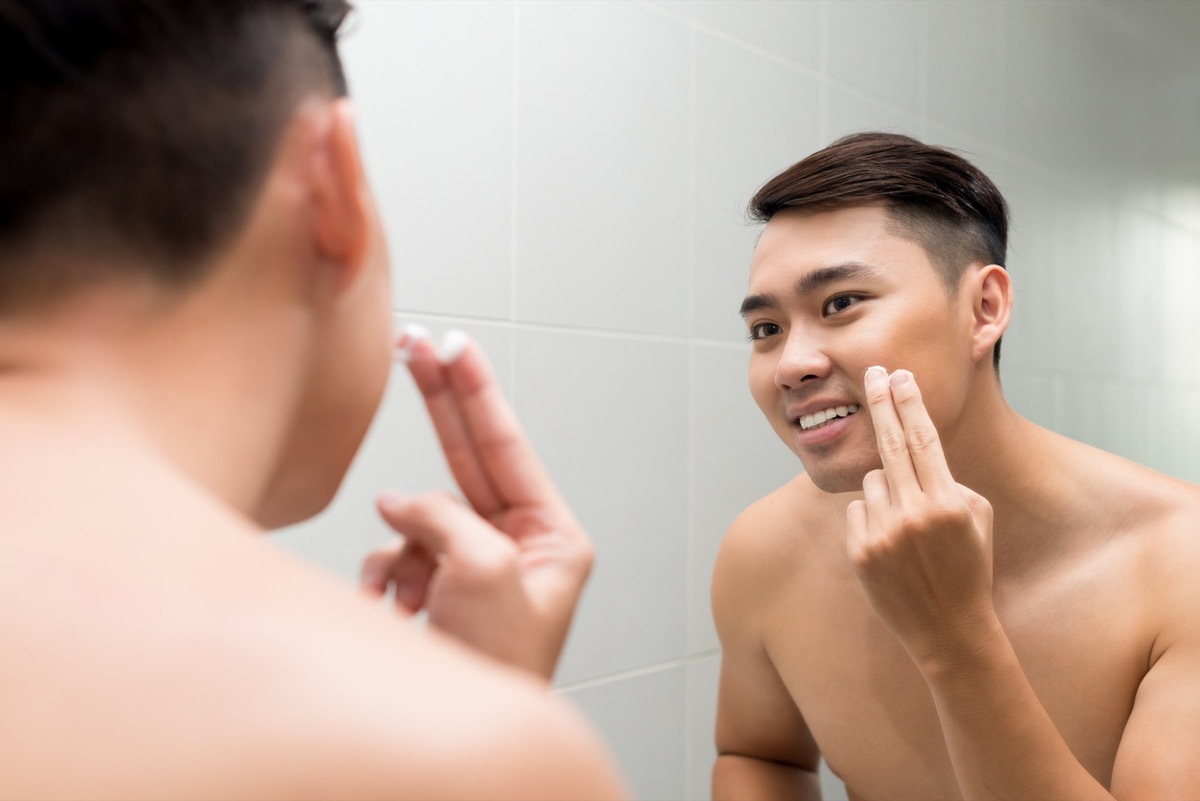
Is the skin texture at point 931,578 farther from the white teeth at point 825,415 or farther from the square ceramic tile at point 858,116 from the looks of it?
the square ceramic tile at point 858,116

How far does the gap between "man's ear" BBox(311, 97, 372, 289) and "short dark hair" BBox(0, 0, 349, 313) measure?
21mm

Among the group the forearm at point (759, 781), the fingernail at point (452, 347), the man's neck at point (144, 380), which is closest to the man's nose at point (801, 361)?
the forearm at point (759, 781)

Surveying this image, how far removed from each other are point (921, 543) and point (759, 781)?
17.5 inches

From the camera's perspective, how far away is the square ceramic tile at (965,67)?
1.91 metres

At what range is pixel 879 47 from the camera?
70.0 inches

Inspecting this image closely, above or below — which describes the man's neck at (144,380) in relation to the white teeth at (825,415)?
above

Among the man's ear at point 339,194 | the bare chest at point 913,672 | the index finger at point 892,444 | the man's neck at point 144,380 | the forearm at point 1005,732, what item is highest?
the man's ear at point 339,194

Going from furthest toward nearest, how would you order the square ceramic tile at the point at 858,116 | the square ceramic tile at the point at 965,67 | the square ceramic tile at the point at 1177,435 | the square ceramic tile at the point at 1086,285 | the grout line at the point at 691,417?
the square ceramic tile at the point at 1177,435
the square ceramic tile at the point at 1086,285
the square ceramic tile at the point at 965,67
the square ceramic tile at the point at 858,116
the grout line at the point at 691,417

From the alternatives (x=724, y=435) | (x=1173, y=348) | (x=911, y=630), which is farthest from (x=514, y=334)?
(x=1173, y=348)

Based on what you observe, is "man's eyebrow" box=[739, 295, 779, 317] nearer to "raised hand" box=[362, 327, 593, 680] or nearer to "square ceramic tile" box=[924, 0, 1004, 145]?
"raised hand" box=[362, 327, 593, 680]

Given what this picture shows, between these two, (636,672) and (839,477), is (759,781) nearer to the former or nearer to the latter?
(636,672)

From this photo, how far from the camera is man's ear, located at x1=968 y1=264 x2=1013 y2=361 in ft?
3.44

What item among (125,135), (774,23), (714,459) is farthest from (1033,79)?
(125,135)

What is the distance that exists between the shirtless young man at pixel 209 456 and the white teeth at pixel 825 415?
1.97 ft
